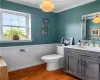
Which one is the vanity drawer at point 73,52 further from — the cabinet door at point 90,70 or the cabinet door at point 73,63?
the cabinet door at point 90,70

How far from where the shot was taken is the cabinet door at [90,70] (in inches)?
76.2

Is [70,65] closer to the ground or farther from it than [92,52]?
closer to the ground

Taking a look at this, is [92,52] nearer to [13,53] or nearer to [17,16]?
[13,53]

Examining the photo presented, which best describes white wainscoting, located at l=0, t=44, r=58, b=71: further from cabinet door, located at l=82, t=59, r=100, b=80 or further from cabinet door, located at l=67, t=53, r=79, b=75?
cabinet door, located at l=82, t=59, r=100, b=80

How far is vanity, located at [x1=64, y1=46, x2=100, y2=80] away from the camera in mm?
1952

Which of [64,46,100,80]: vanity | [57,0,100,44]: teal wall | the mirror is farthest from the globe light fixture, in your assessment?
[64,46,100,80]: vanity

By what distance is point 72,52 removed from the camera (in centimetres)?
247

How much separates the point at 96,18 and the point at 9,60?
2.82m

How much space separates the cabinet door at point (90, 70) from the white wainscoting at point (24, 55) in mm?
1715

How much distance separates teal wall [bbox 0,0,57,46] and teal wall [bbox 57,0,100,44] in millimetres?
270

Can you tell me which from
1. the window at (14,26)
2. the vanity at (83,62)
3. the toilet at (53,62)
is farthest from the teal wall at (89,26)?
the window at (14,26)

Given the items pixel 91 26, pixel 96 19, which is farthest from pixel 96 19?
pixel 91 26

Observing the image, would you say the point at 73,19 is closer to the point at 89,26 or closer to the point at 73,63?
the point at 89,26

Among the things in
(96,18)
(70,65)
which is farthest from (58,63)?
(96,18)
